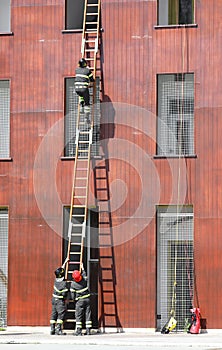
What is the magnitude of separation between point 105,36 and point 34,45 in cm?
214

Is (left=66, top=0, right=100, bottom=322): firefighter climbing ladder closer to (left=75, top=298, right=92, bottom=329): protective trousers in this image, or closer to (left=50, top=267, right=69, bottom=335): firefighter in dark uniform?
(left=50, top=267, right=69, bottom=335): firefighter in dark uniform

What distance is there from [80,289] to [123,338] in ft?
5.91

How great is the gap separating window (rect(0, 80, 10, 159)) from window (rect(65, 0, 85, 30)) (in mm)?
2551

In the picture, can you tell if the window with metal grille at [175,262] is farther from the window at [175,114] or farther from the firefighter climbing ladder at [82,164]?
the firefighter climbing ladder at [82,164]

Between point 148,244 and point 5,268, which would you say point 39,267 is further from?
point 148,244

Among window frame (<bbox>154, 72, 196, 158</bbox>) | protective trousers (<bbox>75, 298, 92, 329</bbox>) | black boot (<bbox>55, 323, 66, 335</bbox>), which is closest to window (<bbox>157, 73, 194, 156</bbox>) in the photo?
window frame (<bbox>154, 72, 196, 158</bbox>)

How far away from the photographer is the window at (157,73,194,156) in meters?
30.0

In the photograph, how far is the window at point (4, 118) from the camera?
102 feet

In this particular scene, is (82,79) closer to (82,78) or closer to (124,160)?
(82,78)

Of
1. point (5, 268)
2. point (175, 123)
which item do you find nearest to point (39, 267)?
point (5, 268)

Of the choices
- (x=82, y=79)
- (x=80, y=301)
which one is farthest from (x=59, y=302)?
(x=82, y=79)

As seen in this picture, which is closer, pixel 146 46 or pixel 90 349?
pixel 90 349

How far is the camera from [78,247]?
3033cm

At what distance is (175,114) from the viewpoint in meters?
30.2
